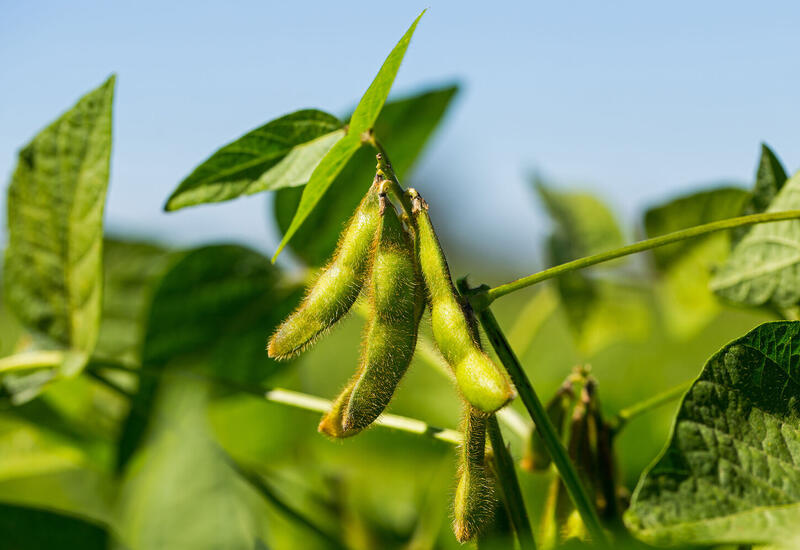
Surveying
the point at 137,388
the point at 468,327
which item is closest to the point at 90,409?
the point at 137,388

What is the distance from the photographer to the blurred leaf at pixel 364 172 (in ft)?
4.83

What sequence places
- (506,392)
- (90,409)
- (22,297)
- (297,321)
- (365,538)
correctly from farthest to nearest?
(90,409)
(365,538)
(22,297)
(297,321)
(506,392)

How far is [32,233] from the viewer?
129 cm

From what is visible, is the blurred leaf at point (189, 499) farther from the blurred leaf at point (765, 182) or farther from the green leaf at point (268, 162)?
the blurred leaf at point (765, 182)

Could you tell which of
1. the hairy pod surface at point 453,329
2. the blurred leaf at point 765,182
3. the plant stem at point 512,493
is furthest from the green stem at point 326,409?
the blurred leaf at point 765,182

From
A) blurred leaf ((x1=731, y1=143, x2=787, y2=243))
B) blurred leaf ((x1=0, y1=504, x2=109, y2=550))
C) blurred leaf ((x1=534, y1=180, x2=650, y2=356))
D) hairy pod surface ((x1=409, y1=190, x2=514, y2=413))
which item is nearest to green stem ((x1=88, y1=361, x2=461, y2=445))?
hairy pod surface ((x1=409, y1=190, x2=514, y2=413))

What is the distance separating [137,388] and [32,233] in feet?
1.22

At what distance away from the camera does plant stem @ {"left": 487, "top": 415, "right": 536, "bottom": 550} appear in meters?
0.76

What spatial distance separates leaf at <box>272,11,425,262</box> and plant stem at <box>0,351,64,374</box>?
29.5 inches

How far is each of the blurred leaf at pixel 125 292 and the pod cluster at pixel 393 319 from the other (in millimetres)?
1166

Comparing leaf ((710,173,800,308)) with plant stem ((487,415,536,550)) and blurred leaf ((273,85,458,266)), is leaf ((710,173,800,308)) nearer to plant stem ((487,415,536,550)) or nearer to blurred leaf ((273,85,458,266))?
plant stem ((487,415,536,550))

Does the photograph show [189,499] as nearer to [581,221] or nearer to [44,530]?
[44,530]

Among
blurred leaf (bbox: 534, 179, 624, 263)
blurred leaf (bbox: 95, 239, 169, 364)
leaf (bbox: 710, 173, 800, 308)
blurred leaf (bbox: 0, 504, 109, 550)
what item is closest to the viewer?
leaf (bbox: 710, 173, 800, 308)

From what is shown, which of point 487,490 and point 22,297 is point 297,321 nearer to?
point 487,490
